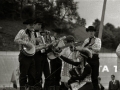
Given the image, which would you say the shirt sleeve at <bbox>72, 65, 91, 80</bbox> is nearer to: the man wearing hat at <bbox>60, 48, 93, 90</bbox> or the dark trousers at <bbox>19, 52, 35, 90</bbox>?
the man wearing hat at <bbox>60, 48, 93, 90</bbox>

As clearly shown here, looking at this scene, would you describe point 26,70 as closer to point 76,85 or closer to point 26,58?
point 26,58

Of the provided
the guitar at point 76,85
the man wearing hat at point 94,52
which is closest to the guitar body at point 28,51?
the man wearing hat at point 94,52

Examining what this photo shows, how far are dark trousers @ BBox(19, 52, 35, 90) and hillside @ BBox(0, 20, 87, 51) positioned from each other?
13565 millimetres

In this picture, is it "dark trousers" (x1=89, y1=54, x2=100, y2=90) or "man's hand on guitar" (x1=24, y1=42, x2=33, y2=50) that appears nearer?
"man's hand on guitar" (x1=24, y1=42, x2=33, y2=50)

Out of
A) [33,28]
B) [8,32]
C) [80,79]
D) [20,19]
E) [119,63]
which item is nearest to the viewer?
[80,79]

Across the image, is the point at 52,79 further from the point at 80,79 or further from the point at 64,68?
the point at 80,79

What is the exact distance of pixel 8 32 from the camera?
92.1 feet

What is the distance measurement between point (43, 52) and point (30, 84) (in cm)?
90

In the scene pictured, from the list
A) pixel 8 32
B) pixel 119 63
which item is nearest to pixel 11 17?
pixel 8 32

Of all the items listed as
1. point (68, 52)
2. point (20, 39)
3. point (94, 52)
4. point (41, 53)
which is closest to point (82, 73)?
point (68, 52)

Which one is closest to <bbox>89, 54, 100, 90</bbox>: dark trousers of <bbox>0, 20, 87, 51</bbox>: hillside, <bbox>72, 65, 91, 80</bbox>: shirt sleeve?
<bbox>72, 65, 91, 80</bbox>: shirt sleeve

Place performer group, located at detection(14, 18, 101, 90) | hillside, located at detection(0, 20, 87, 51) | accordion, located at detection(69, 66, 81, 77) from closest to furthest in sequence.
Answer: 1. accordion, located at detection(69, 66, 81, 77)
2. performer group, located at detection(14, 18, 101, 90)
3. hillside, located at detection(0, 20, 87, 51)

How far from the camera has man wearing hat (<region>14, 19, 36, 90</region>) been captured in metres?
8.54

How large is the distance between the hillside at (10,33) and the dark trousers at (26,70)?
13.6 m
